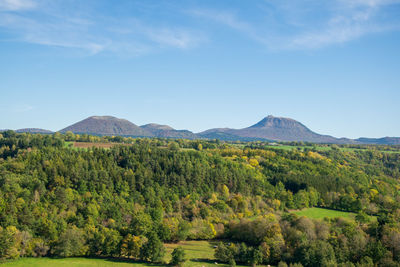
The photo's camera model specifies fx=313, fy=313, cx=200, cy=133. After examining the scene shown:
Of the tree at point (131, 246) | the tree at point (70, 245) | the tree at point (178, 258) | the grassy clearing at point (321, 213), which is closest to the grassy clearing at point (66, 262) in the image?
the tree at point (70, 245)

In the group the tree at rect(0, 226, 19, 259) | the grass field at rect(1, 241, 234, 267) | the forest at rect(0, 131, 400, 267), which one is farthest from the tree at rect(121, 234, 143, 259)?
the tree at rect(0, 226, 19, 259)

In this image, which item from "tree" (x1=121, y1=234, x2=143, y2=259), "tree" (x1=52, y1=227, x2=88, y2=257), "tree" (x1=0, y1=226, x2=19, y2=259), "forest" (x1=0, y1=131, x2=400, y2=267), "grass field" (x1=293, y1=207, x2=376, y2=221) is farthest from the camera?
"grass field" (x1=293, y1=207, x2=376, y2=221)

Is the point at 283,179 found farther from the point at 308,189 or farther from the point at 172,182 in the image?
the point at 172,182

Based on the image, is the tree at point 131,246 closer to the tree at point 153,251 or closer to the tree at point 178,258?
the tree at point 153,251

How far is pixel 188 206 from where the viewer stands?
106 meters

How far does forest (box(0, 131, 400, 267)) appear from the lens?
70.8 m

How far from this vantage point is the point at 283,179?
141375 millimetres

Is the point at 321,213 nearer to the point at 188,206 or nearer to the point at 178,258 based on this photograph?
the point at 188,206

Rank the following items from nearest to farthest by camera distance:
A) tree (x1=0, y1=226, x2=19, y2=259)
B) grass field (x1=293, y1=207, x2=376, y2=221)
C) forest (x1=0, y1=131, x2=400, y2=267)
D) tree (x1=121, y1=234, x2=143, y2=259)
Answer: tree (x1=0, y1=226, x2=19, y2=259), forest (x1=0, y1=131, x2=400, y2=267), tree (x1=121, y1=234, x2=143, y2=259), grass field (x1=293, y1=207, x2=376, y2=221)

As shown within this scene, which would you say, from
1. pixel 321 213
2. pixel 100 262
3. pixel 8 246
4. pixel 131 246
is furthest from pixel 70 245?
pixel 321 213

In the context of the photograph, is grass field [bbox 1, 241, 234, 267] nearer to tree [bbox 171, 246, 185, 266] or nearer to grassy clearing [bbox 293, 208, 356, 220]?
tree [bbox 171, 246, 185, 266]

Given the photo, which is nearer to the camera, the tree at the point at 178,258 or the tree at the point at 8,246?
the tree at the point at 178,258

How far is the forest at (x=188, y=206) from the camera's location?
70812mm

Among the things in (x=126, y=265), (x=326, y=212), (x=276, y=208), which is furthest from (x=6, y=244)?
(x=326, y=212)
